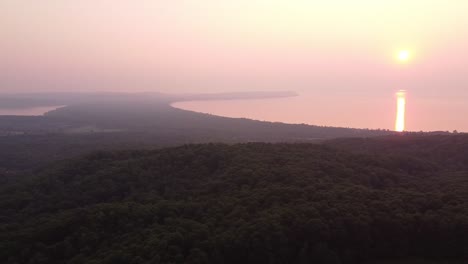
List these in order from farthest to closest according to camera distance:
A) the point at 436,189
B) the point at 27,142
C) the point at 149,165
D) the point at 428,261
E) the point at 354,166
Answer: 1. the point at 27,142
2. the point at 149,165
3. the point at 354,166
4. the point at 436,189
5. the point at 428,261

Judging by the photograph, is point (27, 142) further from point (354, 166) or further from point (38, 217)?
point (354, 166)

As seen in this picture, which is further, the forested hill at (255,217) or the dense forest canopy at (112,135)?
the dense forest canopy at (112,135)

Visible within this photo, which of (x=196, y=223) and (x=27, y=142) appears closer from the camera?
(x=196, y=223)

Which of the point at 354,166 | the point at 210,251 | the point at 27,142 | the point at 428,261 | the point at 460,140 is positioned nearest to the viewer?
the point at 210,251

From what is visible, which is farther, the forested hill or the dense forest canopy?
the dense forest canopy

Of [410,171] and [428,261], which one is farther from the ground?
[410,171]

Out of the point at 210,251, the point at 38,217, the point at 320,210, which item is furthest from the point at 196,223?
the point at 38,217

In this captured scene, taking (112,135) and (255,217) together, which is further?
(112,135)
